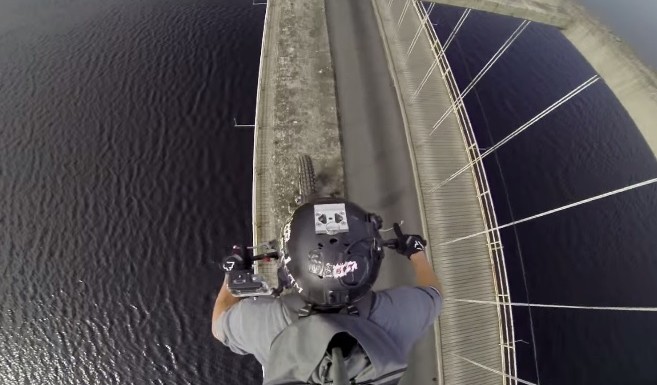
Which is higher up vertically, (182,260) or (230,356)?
(182,260)

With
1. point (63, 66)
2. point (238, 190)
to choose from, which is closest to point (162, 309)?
point (238, 190)

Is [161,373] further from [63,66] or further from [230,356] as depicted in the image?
[63,66]

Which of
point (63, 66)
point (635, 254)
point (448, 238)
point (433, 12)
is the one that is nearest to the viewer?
→ point (448, 238)

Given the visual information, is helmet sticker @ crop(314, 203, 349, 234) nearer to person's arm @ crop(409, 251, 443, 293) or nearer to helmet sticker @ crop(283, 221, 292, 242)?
helmet sticker @ crop(283, 221, 292, 242)

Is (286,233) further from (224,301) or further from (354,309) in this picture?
(224,301)

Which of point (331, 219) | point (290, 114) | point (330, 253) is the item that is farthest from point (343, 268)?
point (290, 114)

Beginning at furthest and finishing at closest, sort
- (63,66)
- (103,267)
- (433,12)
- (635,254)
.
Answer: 1. (433,12)
2. (63,66)
3. (635,254)
4. (103,267)

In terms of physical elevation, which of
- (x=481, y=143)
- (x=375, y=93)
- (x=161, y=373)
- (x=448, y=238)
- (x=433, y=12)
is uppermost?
(x=433, y=12)
